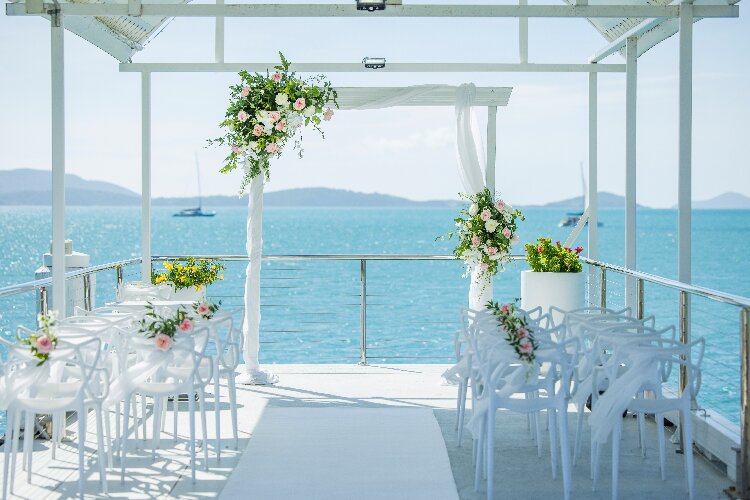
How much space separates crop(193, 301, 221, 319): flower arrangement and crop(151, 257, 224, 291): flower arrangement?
218cm

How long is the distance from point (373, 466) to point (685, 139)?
2802mm

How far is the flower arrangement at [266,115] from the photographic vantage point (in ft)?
24.7

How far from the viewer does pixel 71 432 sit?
6102 mm

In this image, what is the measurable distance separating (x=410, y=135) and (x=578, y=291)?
1428 inches

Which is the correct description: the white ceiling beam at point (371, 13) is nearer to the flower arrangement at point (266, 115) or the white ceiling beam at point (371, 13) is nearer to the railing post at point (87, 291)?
the flower arrangement at point (266, 115)

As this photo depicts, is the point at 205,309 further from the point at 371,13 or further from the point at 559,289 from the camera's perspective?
the point at 559,289

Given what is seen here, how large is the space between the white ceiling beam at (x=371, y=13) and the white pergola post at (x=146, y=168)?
2092 millimetres

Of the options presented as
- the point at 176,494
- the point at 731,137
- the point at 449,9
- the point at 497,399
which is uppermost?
the point at 731,137

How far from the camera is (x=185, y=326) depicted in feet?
16.9

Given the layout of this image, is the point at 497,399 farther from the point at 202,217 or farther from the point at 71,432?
the point at 202,217

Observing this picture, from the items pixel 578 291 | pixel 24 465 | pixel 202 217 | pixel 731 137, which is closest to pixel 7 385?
pixel 24 465

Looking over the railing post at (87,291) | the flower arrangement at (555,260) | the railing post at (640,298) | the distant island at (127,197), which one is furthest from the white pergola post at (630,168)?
the distant island at (127,197)

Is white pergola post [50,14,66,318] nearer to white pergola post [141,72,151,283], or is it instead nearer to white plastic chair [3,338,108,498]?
white plastic chair [3,338,108,498]

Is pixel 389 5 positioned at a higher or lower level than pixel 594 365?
higher
